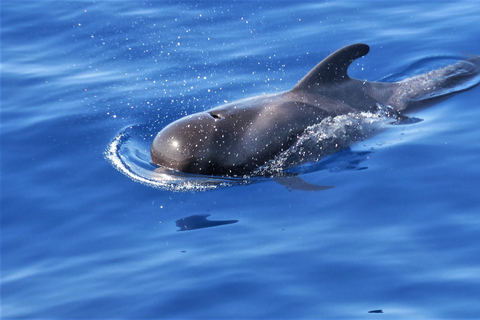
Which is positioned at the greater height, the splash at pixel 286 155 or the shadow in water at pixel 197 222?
the splash at pixel 286 155

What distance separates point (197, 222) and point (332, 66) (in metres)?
2.97

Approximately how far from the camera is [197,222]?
7.74 m

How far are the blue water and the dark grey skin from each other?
440 millimetres

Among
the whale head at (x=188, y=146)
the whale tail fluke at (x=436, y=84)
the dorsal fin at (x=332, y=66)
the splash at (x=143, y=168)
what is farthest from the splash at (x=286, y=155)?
the dorsal fin at (x=332, y=66)

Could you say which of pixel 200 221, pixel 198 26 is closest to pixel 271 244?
pixel 200 221

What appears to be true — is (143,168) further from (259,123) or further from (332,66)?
(332,66)

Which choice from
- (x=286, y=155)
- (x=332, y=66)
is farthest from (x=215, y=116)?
(x=332, y=66)

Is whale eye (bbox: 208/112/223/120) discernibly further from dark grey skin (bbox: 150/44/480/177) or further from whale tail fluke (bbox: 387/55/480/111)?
whale tail fluke (bbox: 387/55/480/111)

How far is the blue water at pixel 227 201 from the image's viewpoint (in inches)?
254

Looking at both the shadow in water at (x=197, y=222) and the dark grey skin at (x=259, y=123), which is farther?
the dark grey skin at (x=259, y=123)

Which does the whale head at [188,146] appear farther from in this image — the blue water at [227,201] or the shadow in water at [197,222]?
the shadow in water at [197,222]

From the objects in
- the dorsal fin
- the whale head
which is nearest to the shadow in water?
the whale head

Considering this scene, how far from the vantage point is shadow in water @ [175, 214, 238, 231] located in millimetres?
7652

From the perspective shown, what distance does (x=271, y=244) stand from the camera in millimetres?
7145
